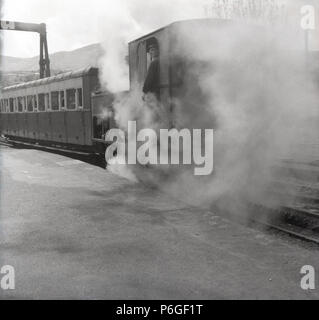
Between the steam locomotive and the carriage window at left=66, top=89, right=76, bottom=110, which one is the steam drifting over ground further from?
the carriage window at left=66, top=89, right=76, bottom=110

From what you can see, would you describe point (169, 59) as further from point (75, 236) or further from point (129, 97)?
point (75, 236)

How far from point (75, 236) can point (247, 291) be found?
8.26 feet

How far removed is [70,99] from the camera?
575 inches

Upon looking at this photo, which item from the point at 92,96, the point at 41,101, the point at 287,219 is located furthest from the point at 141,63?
the point at 41,101

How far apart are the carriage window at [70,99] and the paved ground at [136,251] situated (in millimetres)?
6458

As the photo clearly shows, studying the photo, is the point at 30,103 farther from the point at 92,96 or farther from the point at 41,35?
the point at 41,35

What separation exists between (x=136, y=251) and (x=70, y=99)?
1025cm

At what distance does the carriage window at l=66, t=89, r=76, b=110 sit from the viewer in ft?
47.0

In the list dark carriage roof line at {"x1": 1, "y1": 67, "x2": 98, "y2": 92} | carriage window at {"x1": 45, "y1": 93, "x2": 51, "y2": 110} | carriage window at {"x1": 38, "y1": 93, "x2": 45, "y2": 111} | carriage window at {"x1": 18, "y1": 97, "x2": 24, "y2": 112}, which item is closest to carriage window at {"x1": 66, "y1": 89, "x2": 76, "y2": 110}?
dark carriage roof line at {"x1": 1, "y1": 67, "x2": 98, "y2": 92}

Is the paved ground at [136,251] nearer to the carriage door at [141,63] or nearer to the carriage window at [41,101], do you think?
the carriage door at [141,63]

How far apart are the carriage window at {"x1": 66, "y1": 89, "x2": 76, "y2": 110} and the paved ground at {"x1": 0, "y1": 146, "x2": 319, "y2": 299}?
646cm

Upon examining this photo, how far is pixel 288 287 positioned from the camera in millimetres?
4125

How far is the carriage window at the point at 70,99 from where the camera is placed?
1434 cm

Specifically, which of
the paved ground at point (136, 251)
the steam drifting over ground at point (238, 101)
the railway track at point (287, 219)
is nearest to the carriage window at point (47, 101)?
the steam drifting over ground at point (238, 101)
